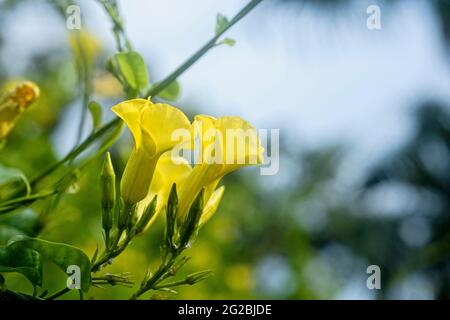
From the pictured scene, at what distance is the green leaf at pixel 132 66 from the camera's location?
655 mm

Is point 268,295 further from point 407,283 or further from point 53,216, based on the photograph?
point 407,283

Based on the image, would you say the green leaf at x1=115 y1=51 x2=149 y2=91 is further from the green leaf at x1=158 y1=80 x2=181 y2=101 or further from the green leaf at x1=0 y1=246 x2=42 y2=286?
the green leaf at x1=0 y1=246 x2=42 y2=286

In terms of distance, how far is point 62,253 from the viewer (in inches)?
21.8

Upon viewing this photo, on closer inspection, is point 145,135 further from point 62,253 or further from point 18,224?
point 18,224

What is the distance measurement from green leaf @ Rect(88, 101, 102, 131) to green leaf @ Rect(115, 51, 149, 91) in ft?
0.22

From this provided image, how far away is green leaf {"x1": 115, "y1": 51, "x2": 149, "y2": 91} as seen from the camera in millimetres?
655

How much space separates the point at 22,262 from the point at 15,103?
218mm

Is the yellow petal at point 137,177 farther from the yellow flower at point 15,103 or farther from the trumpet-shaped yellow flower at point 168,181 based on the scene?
the yellow flower at point 15,103

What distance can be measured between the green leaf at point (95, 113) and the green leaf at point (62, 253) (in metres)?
0.18

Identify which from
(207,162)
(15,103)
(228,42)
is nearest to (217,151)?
(207,162)

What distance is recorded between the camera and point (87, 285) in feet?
1.78
